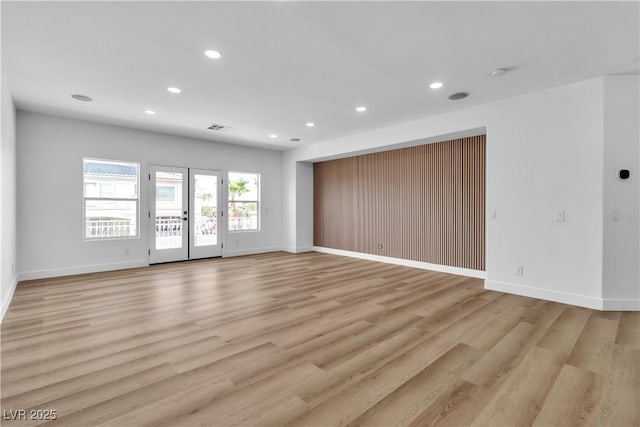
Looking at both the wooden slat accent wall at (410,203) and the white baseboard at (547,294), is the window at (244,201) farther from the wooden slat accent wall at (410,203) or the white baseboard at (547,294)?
the white baseboard at (547,294)

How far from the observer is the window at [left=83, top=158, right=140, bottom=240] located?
5664 mm

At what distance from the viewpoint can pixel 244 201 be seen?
796 centimetres

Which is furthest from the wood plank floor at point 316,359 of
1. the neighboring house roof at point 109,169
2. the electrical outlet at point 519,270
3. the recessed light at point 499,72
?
the recessed light at point 499,72

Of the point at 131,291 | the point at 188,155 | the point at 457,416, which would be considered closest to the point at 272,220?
the point at 188,155

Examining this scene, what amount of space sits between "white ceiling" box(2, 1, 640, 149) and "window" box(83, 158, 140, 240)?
1307 mm

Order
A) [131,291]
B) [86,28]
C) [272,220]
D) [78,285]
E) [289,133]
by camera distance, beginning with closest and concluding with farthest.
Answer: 1. [86,28]
2. [131,291]
3. [78,285]
4. [289,133]
5. [272,220]

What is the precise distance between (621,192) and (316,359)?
4082 mm

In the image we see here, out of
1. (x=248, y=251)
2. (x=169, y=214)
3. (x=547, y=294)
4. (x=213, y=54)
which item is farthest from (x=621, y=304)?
(x=169, y=214)

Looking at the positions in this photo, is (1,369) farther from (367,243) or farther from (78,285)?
(367,243)

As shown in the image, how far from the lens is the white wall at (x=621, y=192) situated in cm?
356

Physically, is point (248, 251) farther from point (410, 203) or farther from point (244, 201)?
point (410, 203)

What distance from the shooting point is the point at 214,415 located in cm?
174

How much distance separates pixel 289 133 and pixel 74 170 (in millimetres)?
4061

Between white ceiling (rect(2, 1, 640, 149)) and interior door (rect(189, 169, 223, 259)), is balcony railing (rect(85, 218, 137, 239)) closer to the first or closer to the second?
interior door (rect(189, 169, 223, 259))
